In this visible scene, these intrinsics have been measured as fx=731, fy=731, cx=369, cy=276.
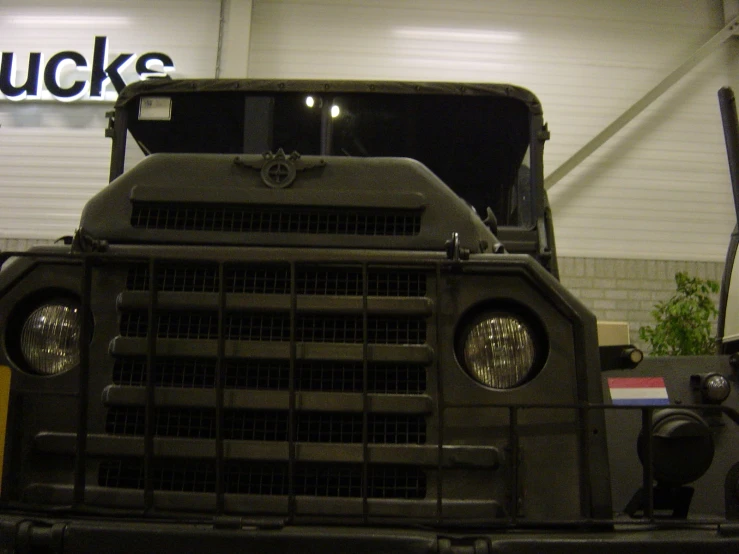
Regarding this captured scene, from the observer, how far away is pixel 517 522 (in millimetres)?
1969

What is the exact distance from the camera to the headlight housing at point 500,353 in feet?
7.24

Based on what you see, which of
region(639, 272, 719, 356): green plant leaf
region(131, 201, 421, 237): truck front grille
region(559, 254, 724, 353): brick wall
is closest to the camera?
region(131, 201, 421, 237): truck front grille

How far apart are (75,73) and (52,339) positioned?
8.31m

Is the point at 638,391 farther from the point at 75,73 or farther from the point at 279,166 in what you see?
the point at 75,73

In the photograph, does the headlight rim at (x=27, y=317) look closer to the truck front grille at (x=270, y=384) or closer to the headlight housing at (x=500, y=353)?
the truck front grille at (x=270, y=384)

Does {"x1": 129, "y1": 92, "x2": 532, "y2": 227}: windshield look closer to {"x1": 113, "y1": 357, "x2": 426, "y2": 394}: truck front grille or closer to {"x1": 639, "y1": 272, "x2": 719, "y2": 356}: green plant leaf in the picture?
{"x1": 113, "y1": 357, "x2": 426, "y2": 394}: truck front grille

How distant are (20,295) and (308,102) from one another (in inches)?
70.5

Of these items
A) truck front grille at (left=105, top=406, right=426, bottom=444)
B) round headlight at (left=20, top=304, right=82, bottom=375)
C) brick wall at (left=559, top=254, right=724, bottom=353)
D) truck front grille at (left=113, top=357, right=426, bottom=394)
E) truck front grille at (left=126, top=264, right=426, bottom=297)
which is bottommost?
truck front grille at (left=105, top=406, right=426, bottom=444)

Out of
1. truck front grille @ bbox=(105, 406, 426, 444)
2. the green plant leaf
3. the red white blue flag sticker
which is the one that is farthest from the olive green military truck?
the green plant leaf

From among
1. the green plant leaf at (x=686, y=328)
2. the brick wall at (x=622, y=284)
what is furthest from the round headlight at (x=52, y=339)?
the brick wall at (x=622, y=284)

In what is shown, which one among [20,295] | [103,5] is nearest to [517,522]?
[20,295]

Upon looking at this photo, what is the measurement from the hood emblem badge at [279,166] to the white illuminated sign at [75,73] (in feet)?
25.0

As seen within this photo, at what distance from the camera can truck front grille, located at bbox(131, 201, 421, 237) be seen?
243cm

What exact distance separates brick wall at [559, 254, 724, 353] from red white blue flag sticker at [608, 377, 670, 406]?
5.97m
